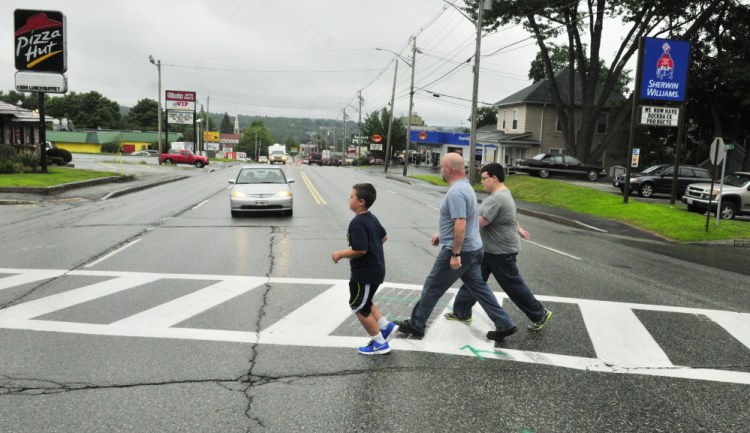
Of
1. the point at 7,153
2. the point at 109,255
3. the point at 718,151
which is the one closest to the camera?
the point at 109,255

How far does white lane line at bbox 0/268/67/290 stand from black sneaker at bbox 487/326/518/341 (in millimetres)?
6164

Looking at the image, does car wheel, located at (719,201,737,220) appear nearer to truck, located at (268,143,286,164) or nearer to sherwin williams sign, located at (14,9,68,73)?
sherwin williams sign, located at (14,9,68,73)

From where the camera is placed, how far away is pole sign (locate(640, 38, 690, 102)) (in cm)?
2145

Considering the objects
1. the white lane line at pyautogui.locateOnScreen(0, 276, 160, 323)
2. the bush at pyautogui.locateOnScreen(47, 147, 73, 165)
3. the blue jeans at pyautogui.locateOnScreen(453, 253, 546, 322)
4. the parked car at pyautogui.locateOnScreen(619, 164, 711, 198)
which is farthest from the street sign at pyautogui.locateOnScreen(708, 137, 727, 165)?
the bush at pyautogui.locateOnScreen(47, 147, 73, 165)

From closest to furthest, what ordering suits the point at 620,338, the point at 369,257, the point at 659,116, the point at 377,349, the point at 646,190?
1. the point at 369,257
2. the point at 377,349
3. the point at 620,338
4. the point at 659,116
5. the point at 646,190

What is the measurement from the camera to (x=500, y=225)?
5.85 m

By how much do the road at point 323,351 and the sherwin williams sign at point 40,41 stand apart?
1957 centimetres

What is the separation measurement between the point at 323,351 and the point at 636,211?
18.1 meters

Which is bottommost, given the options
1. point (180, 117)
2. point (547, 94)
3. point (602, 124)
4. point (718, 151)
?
point (718, 151)

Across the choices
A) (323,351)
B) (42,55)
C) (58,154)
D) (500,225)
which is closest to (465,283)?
(500,225)

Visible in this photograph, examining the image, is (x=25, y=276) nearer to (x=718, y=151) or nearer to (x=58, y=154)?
(x=718, y=151)

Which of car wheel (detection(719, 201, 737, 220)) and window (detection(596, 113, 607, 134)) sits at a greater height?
window (detection(596, 113, 607, 134))

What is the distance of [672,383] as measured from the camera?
4805 mm

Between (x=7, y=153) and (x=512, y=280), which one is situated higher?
(x=7, y=153)
